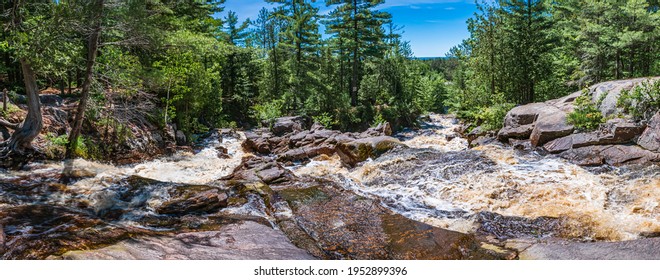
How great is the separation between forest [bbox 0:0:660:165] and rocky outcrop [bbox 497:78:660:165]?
3069 mm

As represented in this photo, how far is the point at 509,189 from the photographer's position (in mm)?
8039

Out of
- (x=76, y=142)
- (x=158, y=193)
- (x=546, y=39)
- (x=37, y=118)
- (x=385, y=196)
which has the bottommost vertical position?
(x=385, y=196)

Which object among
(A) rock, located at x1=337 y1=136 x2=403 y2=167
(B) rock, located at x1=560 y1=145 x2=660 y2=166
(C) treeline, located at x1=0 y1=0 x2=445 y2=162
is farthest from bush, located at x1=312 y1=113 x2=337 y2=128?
(B) rock, located at x1=560 y1=145 x2=660 y2=166

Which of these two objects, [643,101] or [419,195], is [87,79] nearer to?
[419,195]

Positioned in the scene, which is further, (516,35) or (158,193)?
(516,35)

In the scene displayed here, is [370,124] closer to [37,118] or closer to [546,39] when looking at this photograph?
[546,39]

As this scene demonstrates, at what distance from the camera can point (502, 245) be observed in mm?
4980

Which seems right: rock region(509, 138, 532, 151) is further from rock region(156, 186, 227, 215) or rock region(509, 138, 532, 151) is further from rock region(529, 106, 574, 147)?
rock region(156, 186, 227, 215)

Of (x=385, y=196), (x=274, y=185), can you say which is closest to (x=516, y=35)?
(x=385, y=196)

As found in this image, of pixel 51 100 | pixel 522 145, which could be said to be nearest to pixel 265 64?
pixel 51 100

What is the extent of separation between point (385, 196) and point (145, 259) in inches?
238
